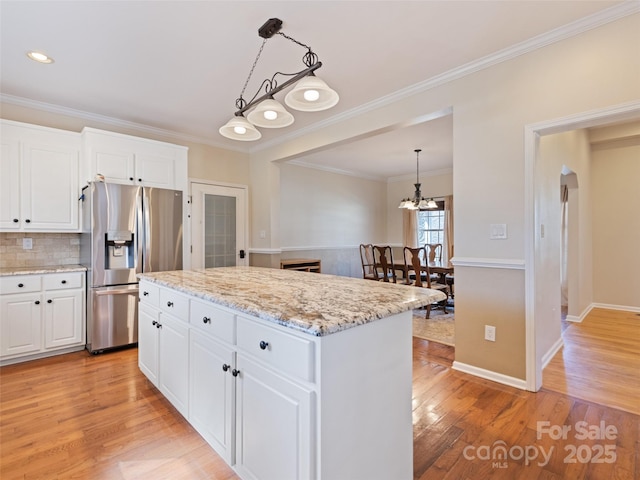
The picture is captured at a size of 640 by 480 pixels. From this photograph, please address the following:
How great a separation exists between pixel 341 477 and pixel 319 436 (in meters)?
0.22

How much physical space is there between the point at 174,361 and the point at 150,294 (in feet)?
2.04

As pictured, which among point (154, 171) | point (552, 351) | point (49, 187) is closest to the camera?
point (552, 351)

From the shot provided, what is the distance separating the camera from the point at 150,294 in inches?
95.1

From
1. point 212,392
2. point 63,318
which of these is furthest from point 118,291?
point 212,392

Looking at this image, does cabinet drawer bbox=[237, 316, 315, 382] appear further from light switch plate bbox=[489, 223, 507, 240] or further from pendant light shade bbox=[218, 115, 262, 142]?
light switch plate bbox=[489, 223, 507, 240]

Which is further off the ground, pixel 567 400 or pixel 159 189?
pixel 159 189

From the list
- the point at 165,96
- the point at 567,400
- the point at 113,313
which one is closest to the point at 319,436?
the point at 567,400

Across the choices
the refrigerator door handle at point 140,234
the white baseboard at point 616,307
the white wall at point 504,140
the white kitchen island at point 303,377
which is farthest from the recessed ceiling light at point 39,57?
the white baseboard at point 616,307

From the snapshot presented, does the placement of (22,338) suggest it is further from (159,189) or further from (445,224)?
(445,224)

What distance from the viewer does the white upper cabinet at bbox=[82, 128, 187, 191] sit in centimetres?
334

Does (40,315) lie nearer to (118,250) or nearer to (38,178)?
(118,250)

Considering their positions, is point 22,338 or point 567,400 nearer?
point 567,400

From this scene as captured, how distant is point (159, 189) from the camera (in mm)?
3615

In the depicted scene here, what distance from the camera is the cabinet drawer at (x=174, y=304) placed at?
75.8 inches
